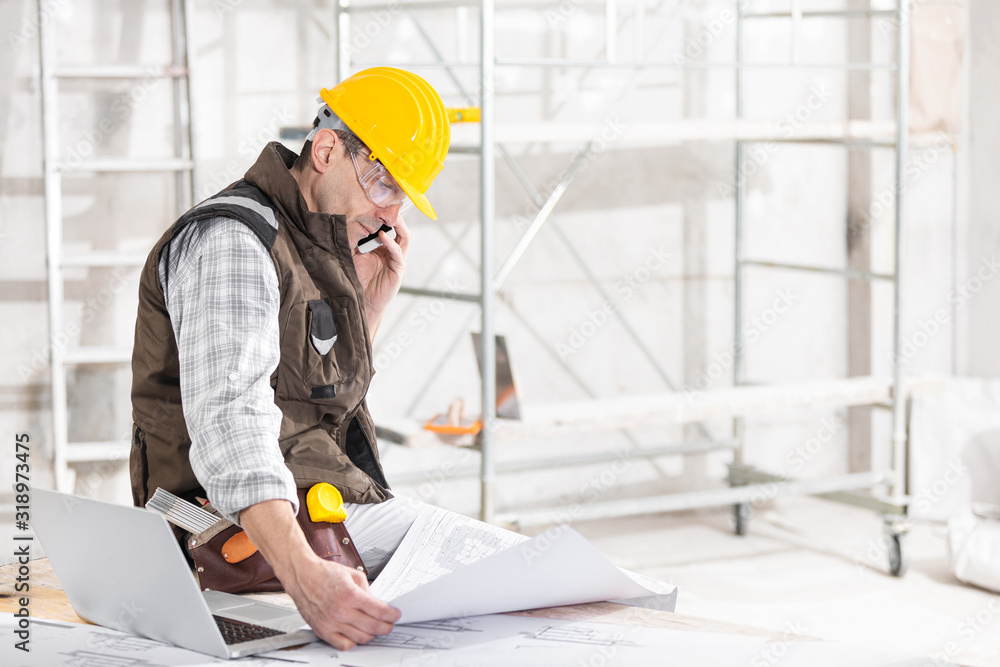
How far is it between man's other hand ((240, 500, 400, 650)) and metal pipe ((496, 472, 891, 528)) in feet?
6.65

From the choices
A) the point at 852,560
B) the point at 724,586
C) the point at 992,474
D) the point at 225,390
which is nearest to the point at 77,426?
the point at 724,586

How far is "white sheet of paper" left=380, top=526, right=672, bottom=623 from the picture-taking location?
1174 millimetres

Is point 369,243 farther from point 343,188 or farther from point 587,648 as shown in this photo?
point 587,648

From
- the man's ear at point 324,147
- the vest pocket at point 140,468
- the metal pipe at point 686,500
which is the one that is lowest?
the metal pipe at point 686,500

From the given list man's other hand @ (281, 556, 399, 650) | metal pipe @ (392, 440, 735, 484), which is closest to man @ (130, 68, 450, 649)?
man's other hand @ (281, 556, 399, 650)

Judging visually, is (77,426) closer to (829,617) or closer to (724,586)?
(724,586)

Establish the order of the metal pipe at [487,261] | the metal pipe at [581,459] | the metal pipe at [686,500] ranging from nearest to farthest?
the metal pipe at [487,261] → the metal pipe at [686,500] → the metal pipe at [581,459]

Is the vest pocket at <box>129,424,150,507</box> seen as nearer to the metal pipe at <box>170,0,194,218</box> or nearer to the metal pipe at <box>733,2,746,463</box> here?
the metal pipe at <box>170,0,194,218</box>

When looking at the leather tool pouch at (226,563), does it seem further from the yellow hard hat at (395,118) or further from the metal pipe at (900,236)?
the metal pipe at (900,236)

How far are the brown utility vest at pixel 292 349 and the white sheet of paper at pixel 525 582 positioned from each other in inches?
15.3

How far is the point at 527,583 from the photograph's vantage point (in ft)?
4.07

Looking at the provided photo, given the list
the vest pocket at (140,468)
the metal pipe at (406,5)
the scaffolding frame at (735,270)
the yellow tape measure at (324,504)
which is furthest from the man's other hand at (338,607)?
the metal pipe at (406,5)

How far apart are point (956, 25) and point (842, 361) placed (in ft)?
4.79

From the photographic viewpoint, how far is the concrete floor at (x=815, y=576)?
321cm
